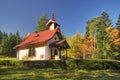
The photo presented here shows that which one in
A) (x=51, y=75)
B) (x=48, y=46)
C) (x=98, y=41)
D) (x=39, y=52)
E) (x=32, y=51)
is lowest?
(x=51, y=75)

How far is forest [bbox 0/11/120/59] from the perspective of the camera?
51.2 metres

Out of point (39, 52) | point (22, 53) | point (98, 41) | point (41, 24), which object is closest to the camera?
point (39, 52)

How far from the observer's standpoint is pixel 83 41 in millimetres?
59938

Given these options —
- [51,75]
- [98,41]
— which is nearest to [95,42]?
[98,41]

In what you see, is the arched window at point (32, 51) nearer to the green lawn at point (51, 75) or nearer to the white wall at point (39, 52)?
the white wall at point (39, 52)

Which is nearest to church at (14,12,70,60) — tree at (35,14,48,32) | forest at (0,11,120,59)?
forest at (0,11,120,59)

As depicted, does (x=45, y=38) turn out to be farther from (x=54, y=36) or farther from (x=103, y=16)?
(x=103, y=16)

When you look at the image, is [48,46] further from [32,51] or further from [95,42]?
[95,42]

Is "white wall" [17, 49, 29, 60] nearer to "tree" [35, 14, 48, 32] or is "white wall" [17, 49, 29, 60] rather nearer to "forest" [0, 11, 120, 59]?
"forest" [0, 11, 120, 59]

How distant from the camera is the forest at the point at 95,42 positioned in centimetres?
5119

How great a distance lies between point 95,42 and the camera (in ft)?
203

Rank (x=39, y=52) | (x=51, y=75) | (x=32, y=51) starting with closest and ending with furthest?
(x=51, y=75) → (x=39, y=52) → (x=32, y=51)

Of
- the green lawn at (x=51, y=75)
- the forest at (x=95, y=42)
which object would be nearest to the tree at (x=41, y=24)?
the forest at (x=95, y=42)

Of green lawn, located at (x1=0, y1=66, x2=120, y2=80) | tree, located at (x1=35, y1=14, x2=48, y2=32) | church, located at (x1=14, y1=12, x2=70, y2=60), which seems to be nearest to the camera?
green lawn, located at (x1=0, y1=66, x2=120, y2=80)
